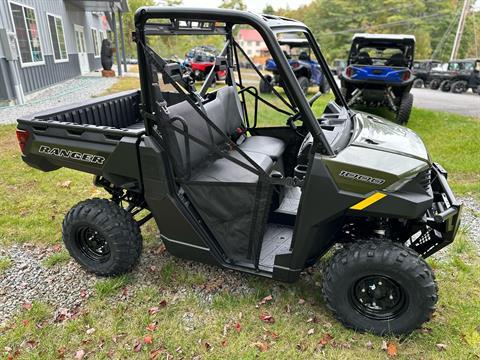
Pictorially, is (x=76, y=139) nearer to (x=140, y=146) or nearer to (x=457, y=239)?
(x=140, y=146)

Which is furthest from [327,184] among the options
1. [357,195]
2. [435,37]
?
[435,37]

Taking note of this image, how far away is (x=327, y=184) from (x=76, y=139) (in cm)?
181

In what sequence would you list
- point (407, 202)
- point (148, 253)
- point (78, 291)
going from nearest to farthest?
point (407, 202)
point (78, 291)
point (148, 253)

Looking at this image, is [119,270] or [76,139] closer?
[76,139]

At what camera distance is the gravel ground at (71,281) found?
9.07 ft

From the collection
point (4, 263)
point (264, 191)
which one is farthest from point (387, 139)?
point (4, 263)

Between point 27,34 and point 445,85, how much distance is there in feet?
56.6

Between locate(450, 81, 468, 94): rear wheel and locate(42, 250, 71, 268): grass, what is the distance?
18.5 meters

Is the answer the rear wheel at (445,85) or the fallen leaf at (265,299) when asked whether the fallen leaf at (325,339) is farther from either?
the rear wheel at (445,85)

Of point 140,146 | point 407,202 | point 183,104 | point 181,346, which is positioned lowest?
point 181,346

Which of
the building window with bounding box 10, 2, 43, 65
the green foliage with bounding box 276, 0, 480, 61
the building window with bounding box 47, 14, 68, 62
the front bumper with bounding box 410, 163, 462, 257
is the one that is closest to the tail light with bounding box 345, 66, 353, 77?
the front bumper with bounding box 410, 163, 462, 257

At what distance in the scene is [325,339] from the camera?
7.91 feet

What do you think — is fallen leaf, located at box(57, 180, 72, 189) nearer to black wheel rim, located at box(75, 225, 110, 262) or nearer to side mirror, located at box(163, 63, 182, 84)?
black wheel rim, located at box(75, 225, 110, 262)

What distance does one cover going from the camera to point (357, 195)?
210 centimetres
